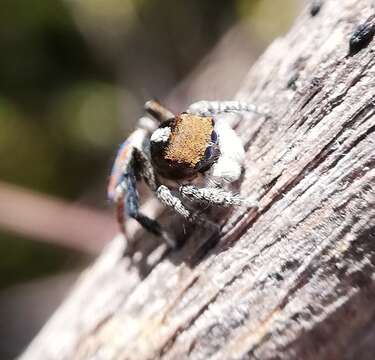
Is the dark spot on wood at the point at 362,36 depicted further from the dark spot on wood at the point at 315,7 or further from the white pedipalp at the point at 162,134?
the white pedipalp at the point at 162,134

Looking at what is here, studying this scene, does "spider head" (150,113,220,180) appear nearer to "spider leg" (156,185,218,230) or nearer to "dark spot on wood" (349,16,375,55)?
"spider leg" (156,185,218,230)

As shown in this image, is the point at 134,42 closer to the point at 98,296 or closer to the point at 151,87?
the point at 151,87

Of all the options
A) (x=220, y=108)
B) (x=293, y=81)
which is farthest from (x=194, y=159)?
(x=293, y=81)

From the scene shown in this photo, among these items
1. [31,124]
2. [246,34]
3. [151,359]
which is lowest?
[31,124]

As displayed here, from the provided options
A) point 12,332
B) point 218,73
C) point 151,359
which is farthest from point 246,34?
point 151,359

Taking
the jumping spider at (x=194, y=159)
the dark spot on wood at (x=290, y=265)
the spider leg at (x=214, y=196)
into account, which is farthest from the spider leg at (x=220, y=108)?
the dark spot on wood at (x=290, y=265)
